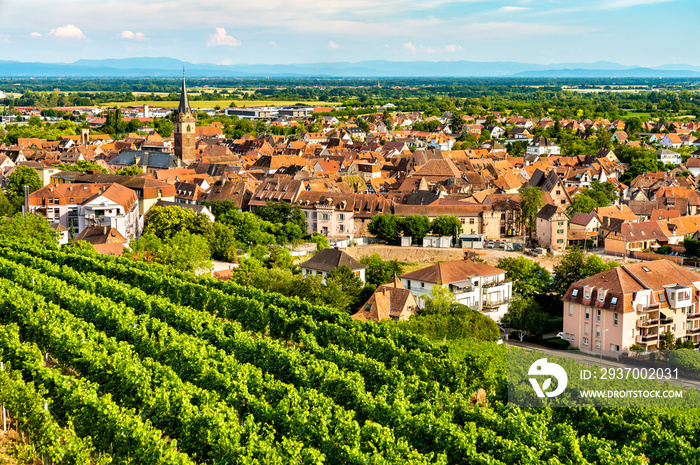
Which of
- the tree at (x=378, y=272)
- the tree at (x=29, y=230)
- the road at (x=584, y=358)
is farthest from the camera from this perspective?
the tree at (x=29, y=230)

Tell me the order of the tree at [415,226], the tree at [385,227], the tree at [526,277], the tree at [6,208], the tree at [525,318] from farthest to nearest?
the tree at [6,208] < the tree at [385,227] < the tree at [415,226] < the tree at [526,277] < the tree at [525,318]

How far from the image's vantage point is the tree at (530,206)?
65.4m

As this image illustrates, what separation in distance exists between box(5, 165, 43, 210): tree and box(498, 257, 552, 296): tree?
1588 inches

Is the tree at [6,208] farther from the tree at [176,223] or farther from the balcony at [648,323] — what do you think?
the balcony at [648,323]

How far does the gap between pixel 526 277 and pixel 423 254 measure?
13746 mm

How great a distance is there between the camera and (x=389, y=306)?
38312mm

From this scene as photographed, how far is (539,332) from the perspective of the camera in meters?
39.0

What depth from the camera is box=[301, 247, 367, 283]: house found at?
45.4 m

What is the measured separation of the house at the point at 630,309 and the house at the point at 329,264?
1291 cm

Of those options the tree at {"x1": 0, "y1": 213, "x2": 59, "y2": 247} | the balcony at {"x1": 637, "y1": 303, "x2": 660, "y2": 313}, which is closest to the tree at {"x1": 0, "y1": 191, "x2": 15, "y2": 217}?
the tree at {"x1": 0, "y1": 213, "x2": 59, "y2": 247}

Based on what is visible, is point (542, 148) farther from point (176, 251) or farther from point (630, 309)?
point (630, 309)

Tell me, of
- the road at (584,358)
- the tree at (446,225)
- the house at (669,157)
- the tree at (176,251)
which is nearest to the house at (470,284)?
the road at (584,358)

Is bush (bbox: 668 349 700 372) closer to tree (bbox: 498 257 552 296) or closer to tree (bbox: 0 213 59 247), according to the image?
tree (bbox: 498 257 552 296)

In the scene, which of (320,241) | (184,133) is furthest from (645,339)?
(184,133)
